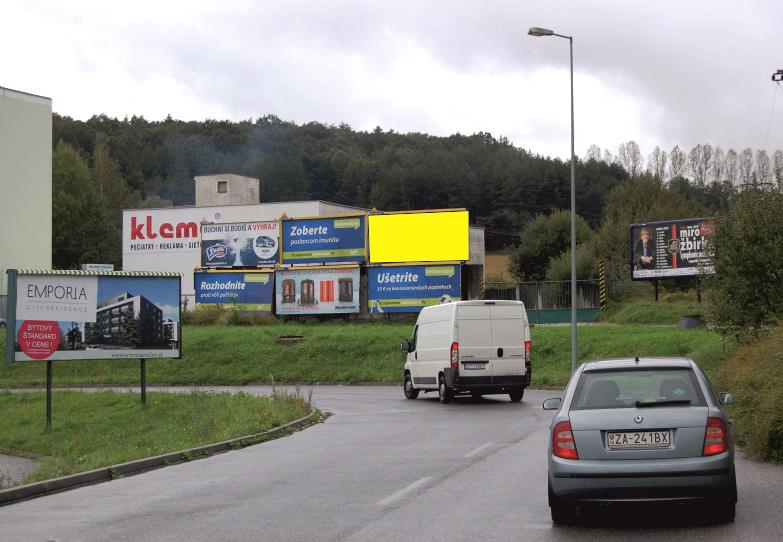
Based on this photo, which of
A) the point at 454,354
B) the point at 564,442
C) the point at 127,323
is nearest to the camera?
the point at 564,442

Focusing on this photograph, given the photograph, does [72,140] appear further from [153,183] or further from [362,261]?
[362,261]

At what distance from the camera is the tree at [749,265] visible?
73.2 feet

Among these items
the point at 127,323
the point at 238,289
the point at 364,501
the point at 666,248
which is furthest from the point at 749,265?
the point at 238,289

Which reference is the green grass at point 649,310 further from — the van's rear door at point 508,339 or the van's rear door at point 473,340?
the van's rear door at point 473,340

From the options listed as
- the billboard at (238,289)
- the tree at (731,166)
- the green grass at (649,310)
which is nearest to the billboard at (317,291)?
the billboard at (238,289)

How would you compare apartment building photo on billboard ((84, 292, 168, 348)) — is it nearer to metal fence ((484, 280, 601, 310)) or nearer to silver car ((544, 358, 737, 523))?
silver car ((544, 358, 737, 523))

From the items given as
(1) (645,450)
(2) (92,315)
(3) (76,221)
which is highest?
(3) (76,221)

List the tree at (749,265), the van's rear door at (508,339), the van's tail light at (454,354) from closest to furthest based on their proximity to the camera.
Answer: the tree at (749,265) < the van's tail light at (454,354) < the van's rear door at (508,339)

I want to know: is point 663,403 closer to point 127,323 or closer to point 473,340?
point 473,340

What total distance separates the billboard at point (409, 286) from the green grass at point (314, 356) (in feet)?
14.4

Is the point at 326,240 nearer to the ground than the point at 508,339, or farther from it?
farther from it

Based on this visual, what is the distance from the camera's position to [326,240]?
54594mm

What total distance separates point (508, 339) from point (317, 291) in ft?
96.3

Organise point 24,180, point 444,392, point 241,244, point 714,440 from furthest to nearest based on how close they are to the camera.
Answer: point 24,180 < point 241,244 < point 444,392 < point 714,440
